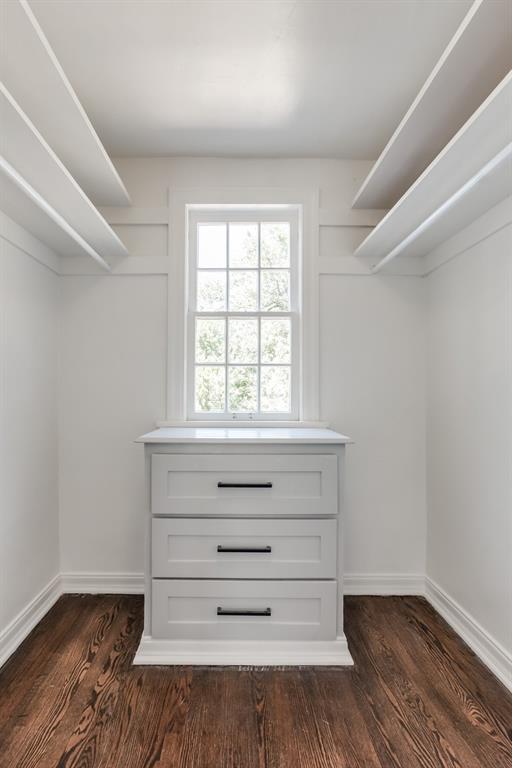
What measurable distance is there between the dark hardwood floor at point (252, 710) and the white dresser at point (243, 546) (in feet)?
0.46

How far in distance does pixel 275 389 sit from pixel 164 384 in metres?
0.67

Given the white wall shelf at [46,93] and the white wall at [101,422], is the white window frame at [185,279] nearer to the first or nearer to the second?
the white wall at [101,422]

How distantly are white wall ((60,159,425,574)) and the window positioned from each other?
0.19m

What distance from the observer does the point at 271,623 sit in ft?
6.34

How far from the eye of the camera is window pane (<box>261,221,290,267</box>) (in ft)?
8.99

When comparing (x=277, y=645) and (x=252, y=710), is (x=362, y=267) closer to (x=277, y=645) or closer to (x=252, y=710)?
(x=277, y=645)

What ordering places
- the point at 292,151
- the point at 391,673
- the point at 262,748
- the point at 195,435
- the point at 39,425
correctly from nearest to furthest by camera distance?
the point at 262,748, the point at 391,673, the point at 195,435, the point at 39,425, the point at 292,151

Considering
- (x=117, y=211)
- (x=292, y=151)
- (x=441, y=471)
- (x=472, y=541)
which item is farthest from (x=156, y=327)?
(x=472, y=541)

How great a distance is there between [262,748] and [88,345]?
210cm

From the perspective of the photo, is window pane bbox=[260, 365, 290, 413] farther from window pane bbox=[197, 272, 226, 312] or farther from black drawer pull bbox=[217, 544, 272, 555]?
black drawer pull bbox=[217, 544, 272, 555]

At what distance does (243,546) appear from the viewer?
1.96 m

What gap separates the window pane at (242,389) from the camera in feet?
8.87

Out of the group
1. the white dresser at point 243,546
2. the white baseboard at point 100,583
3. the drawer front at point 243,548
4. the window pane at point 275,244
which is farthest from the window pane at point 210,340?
the white baseboard at point 100,583

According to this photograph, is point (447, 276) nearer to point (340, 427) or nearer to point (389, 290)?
point (389, 290)
